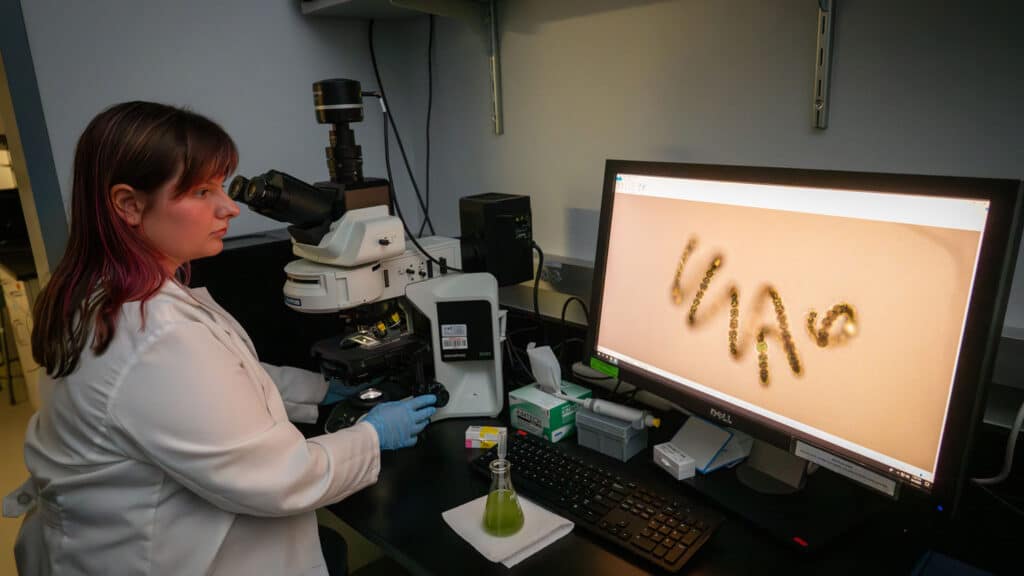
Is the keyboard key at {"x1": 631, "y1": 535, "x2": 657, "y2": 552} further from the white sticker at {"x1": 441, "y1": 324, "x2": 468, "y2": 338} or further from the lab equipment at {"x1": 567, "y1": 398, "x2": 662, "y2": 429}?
the white sticker at {"x1": 441, "y1": 324, "x2": 468, "y2": 338}

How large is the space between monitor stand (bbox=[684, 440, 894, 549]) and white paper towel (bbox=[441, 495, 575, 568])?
0.82 feet

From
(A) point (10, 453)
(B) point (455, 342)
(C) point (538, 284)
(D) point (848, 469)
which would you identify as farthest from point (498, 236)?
(A) point (10, 453)

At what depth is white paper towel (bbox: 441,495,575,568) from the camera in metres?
0.87

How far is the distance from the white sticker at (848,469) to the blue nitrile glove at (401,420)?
2.14 ft

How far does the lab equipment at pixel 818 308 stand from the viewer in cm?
70

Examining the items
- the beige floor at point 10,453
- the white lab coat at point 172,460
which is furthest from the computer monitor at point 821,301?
the beige floor at point 10,453

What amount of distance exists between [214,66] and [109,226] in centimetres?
94

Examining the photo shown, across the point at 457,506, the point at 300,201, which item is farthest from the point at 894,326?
the point at 300,201

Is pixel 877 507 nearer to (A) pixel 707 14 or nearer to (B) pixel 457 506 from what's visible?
(B) pixel 457 506

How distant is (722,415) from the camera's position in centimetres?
96

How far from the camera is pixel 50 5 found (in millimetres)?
1403

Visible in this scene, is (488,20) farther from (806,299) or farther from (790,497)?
(790,497)

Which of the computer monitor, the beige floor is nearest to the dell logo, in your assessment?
the computer monitor

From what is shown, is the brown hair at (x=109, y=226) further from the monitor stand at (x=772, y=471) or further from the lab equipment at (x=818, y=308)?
the monitor stand at (x=772, y=471)
